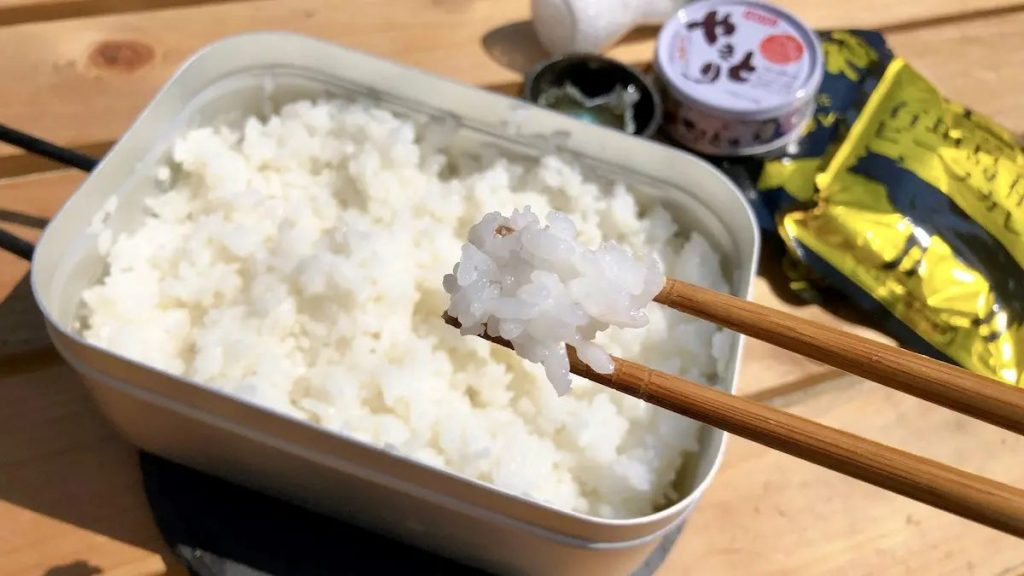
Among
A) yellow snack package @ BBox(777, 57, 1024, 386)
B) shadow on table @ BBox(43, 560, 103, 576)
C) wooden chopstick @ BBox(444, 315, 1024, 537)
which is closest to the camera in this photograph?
wooden chopstick @ BBox(444, 315, 1024, 537)

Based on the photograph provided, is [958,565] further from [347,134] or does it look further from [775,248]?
[347,134]

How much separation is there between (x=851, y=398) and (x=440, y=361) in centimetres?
54

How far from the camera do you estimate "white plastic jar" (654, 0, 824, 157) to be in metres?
1.26

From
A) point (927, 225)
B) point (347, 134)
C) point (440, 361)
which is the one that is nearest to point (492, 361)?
point (440, 361)

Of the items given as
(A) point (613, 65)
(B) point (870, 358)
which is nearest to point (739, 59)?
(A) point (613, 65)

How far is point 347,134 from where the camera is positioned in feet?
3.83

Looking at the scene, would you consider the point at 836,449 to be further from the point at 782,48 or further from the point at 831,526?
the point at 782,48

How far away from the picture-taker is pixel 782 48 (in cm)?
134

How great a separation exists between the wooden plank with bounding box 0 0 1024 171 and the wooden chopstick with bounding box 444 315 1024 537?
2.65ft

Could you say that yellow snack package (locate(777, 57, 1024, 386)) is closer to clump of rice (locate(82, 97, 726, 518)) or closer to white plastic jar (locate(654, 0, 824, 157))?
white plastic jar (locate(654, 0, 824, 157))

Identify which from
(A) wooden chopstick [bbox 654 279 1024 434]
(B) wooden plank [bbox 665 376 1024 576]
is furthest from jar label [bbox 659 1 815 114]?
(A) wooden chopstick [bbox 654 279 1024 434]

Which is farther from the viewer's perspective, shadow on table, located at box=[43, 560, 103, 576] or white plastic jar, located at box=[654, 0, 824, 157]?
white plastic jar, located at box=[654, 0, 824, 157]

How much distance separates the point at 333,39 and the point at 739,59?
65cm

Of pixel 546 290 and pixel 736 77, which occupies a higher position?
pixel 546 290
